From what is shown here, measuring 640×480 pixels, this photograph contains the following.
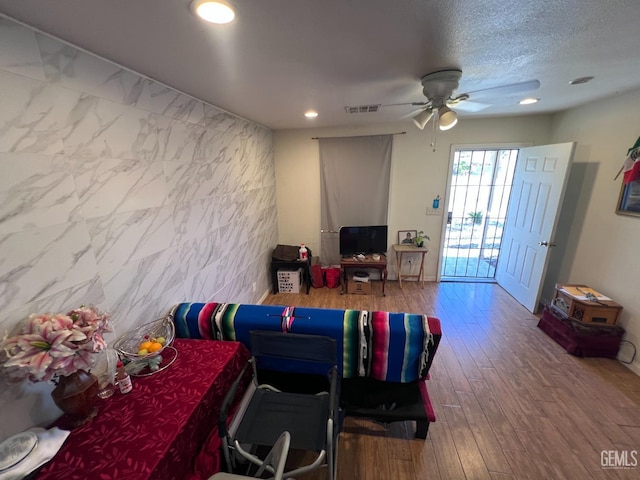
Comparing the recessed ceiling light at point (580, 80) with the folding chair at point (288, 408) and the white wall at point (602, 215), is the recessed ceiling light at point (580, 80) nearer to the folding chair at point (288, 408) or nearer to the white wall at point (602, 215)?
the white wall at point (602, 215)

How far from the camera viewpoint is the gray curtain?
361 cm

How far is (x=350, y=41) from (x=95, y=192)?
1482mm

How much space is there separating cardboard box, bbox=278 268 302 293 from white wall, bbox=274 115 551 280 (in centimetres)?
67

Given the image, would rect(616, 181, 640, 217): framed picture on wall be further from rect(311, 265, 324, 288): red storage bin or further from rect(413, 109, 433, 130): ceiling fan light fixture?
rect(311, 265, 324, 288): red storage bin

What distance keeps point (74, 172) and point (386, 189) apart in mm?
3350

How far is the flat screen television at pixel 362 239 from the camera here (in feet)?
12.0

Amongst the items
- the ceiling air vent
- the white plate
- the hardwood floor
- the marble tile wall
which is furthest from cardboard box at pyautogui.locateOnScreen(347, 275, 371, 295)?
the white plate

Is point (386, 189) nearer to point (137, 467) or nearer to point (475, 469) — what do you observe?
point (475, 469)

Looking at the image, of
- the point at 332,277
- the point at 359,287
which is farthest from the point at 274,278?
the point at 359,287

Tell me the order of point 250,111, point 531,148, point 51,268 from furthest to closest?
1. point 531,148
2. point 250,111
3. point 51,268

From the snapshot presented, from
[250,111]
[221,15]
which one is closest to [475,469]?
[221,15]

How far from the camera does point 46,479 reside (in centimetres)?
87

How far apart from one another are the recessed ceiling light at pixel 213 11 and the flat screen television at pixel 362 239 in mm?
2829

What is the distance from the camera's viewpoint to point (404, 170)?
364cm
